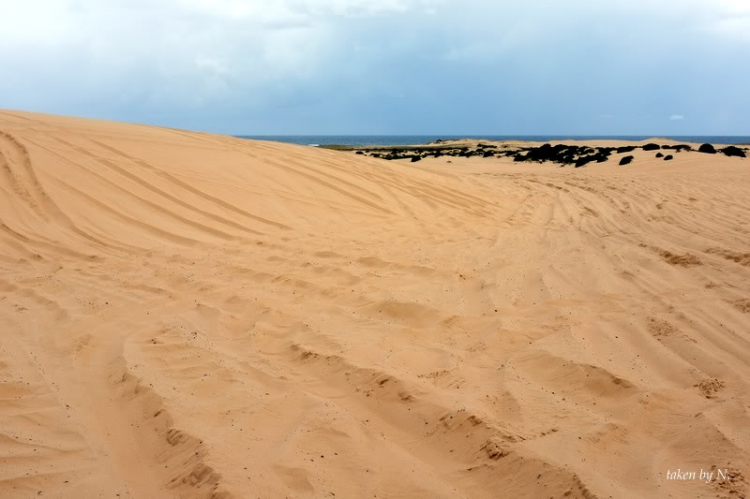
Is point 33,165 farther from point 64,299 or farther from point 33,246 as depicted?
point 64,299

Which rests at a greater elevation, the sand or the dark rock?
the dark rock

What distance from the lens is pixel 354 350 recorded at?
3.20 m

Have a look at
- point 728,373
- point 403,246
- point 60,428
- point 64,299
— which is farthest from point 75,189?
point 728,373

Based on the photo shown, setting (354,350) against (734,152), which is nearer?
(354,350)

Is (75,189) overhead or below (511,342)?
overhead

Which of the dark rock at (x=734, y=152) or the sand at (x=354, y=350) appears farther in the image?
the dark rock at (x=734, y=152)

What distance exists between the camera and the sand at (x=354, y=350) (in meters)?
2.18

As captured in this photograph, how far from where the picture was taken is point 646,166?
47.7 ft

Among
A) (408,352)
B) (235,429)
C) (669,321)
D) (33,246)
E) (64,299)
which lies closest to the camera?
(235,429)

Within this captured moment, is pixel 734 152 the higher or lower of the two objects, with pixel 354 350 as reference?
higher

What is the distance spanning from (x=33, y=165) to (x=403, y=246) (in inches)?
199

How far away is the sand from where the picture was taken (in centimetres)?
218

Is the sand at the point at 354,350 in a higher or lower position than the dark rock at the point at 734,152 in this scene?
lower

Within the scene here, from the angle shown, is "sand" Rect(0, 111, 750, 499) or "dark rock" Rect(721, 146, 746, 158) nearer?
"sand" Rect(0, 111, 750, 499)
